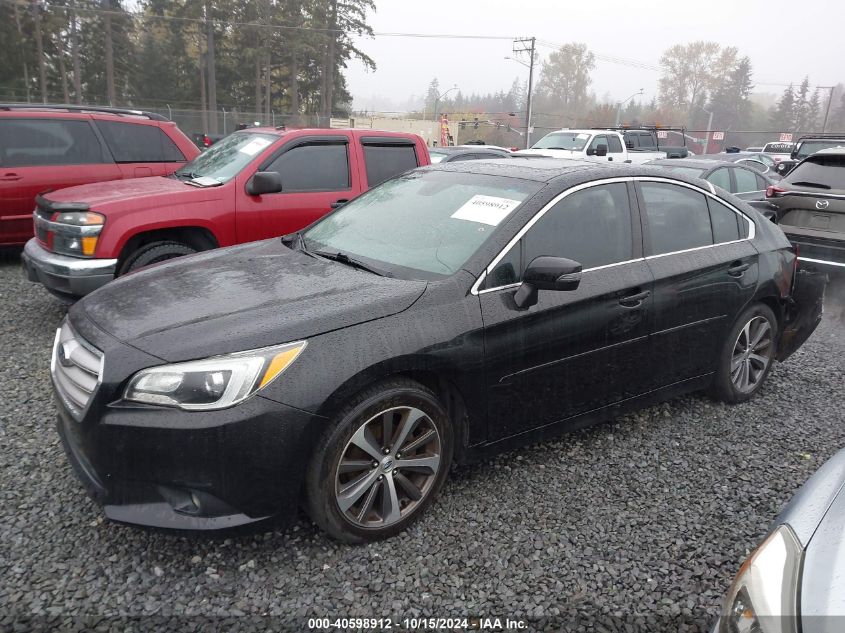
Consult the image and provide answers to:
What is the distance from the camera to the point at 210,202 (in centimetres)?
538

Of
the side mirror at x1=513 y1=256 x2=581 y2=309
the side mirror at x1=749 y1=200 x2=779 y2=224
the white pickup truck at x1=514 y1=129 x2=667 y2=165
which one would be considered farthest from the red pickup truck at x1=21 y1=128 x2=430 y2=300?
the white pickup truck at x1=514 y1=129 x2=667 y2=165

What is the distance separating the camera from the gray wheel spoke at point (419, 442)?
8.93 ft

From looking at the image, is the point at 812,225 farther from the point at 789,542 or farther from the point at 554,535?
the point at 789,542

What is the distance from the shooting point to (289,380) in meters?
2.36

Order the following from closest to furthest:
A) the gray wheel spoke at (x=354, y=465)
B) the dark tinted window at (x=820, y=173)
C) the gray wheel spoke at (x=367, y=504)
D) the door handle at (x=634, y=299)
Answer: the gray wheel spoke at (x=354, y=465)
the gray wheel spoke at (x=367, y=504)
the door handle at (x=634, y=299)
the dark tinted window at (x=820, y=173)

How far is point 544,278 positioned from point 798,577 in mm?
1594

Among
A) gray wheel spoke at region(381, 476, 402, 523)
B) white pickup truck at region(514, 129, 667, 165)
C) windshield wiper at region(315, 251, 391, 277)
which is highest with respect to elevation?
white pickup truck at region(514, 129, 667, 165)

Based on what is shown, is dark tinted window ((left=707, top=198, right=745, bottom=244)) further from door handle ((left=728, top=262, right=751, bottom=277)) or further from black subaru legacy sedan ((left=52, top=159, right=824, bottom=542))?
door handle ((left=728, top=262, right=751, bottom=277))

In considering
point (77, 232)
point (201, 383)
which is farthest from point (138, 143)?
point (201, 383)

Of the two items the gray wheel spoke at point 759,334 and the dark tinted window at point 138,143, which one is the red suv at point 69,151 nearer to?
the dark tinted window at point 138,143

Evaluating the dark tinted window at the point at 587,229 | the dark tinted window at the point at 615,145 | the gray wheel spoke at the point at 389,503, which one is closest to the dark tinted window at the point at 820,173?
the dark tinted window at the point at 587,229

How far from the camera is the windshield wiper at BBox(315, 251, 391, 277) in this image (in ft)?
9.93

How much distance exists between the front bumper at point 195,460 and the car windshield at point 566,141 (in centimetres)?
1565

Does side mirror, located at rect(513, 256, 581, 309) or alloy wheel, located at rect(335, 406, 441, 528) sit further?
side mirror, located at rect(513, 256, 581, 309)
